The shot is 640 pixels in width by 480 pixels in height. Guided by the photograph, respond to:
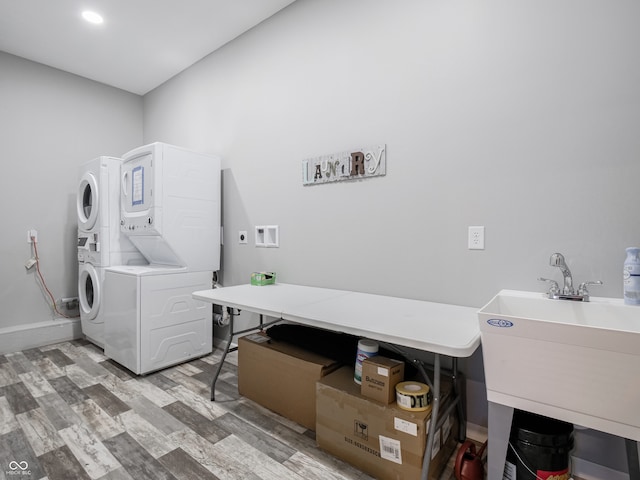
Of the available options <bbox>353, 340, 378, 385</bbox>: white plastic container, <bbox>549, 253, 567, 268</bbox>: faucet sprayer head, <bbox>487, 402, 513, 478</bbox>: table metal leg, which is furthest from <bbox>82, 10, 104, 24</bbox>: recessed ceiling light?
<bbox>487, 402, 513, 478</bbox>: table metal leg

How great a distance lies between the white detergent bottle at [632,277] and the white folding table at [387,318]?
21.6 inches

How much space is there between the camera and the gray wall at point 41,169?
119 inches

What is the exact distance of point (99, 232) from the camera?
9.43 ft

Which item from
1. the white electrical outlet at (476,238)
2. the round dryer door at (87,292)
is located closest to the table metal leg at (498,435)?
the white electrical outlet at (476,238)

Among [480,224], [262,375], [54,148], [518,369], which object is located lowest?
[262,375]

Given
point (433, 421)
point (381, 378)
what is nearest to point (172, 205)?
point (381, 378)

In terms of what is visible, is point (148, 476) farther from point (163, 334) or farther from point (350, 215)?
point (350, 215)

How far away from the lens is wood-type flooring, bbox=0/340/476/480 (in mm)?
1467

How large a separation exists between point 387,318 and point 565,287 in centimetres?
77

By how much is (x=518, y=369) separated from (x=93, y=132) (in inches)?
169

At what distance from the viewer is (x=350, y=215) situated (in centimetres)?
216

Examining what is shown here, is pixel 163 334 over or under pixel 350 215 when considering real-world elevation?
under

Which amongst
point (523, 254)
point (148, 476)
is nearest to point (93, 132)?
point (148, 476)

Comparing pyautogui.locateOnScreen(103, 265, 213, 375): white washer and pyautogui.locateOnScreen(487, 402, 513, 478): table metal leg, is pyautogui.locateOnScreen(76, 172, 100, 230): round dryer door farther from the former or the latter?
pyautogui.locateOnScreen(487, 402, 513, 478): table metal leg
